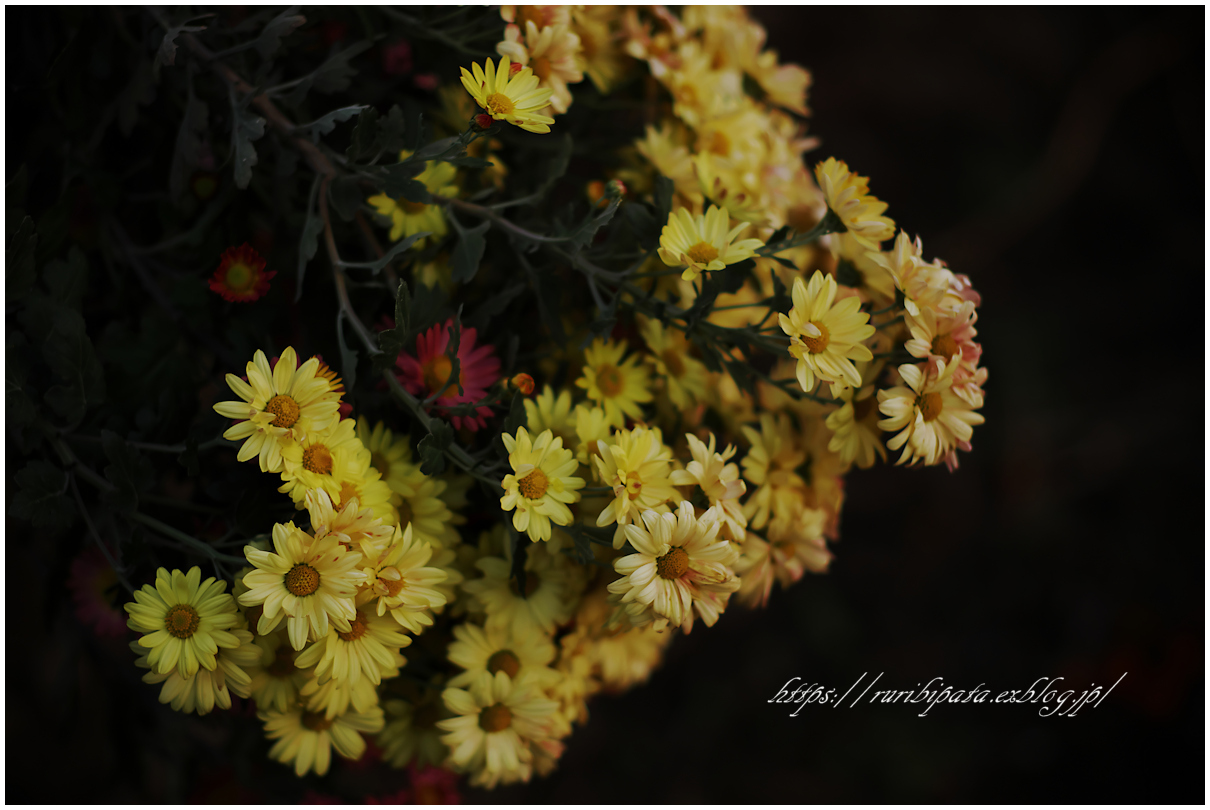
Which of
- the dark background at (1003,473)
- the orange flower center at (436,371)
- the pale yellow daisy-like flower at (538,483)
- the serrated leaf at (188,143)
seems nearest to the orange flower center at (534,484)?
the pale yellow daisy-like flower at (538,483)

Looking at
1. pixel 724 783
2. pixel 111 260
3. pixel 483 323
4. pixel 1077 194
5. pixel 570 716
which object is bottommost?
pixel 724 783

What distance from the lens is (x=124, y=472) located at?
452 millimetres

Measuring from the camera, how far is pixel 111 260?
0.56m

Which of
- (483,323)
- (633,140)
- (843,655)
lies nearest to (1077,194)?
(843,655)

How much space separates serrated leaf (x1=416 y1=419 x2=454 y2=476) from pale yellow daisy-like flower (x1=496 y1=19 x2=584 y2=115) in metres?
0.24

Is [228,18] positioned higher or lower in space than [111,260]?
higher

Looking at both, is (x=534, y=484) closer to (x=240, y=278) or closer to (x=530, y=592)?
(x=530, y=592)

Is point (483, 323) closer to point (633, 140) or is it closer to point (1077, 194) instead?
point (633, 140)

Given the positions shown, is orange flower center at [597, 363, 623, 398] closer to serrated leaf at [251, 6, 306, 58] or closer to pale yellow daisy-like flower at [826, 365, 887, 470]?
pale yellow daisy-like flower at [826, 365, 887, 470]

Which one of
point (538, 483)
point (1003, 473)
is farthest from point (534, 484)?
point (1003, 473)

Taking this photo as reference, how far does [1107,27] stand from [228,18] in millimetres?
1638

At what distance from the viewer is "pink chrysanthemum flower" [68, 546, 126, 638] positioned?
56 cm

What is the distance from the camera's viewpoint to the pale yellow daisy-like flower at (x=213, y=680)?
0.42 meters

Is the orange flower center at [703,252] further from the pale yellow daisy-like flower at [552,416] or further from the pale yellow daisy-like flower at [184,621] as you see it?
the pale yellow daisy-like flower at [184,621]
